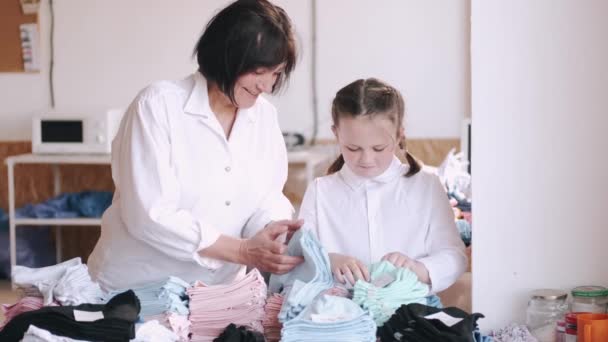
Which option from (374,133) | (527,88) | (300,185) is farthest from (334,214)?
(300,185)

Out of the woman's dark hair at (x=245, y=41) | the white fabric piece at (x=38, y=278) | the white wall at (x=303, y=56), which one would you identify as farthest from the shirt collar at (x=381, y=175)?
the white wall at (x=303, y=56)

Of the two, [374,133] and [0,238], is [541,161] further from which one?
[0,238]

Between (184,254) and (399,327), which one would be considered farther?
(184,254)

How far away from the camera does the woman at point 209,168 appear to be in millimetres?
1888

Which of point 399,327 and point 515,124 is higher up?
point 515,124

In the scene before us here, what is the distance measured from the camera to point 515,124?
1.84 meters

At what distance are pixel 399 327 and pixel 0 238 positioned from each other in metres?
3.78

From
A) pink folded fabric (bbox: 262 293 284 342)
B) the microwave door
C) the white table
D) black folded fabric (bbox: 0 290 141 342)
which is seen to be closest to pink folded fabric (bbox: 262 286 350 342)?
pink folded fabric (bbox: 262 293 284 342)

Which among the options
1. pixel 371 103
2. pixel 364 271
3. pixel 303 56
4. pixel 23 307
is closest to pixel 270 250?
pixel 364 271

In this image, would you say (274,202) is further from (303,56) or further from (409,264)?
(303,56)

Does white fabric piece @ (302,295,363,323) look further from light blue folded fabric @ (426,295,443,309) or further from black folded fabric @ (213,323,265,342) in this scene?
light blue folded fabric @ (426,295,443,309)

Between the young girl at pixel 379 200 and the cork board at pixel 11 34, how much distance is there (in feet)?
11.5

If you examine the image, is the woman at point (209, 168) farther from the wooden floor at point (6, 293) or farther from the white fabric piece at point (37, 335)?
the wooden floor at point (6, 293)

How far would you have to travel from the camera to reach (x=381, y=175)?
2018 millimetres
